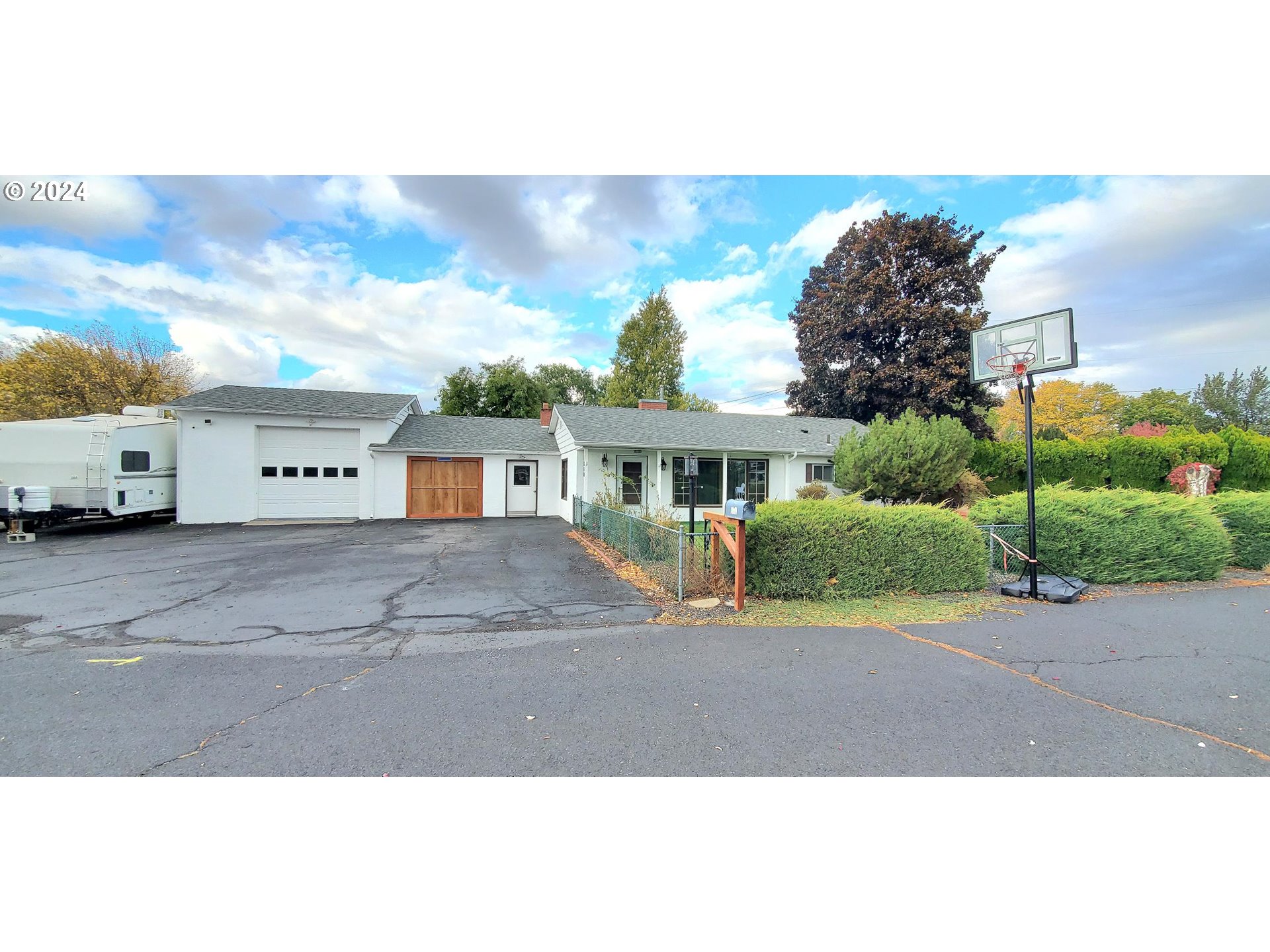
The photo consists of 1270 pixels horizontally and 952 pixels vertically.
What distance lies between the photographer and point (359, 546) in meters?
10.9

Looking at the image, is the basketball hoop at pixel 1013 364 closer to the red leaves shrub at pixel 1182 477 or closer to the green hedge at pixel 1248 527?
the green hedge at pixel 1248 527

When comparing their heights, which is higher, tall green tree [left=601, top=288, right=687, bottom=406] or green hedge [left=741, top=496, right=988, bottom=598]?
tall green tree [left=601, top=288, right=687, bottom=406]

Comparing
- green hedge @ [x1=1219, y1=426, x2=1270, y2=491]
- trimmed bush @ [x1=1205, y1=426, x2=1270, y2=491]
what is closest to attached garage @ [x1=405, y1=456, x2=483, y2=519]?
trimmed bush @ [x1=1205, y1=426, x2=1270, y2=491]

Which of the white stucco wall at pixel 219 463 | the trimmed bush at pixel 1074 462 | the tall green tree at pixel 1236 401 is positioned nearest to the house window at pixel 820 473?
the trimmed bush at pixel 1074 462

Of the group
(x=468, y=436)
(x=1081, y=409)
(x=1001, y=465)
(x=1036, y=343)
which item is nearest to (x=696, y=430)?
(x=468, y=436)

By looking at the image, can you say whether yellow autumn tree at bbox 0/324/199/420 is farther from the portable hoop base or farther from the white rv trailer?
the portable hoop base

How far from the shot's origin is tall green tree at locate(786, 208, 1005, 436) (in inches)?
803

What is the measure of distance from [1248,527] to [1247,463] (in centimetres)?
1266

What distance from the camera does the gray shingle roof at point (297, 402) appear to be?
47.9 feet

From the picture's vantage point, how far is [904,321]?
20891 millimetres

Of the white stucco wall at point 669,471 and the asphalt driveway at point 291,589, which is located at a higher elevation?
Result: the white stucco wall at point 669,471

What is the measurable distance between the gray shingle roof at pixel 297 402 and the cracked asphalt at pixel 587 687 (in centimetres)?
895

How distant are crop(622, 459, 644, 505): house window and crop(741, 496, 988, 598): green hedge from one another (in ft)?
29.5

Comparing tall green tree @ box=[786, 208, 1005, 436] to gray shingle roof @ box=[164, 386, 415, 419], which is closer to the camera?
gray shingle roof @ box=[164, 386, 415, 419]
